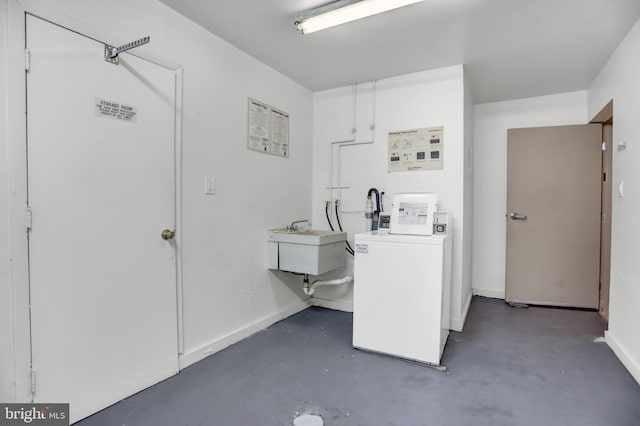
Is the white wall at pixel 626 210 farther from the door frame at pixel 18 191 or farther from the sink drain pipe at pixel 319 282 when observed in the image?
the door frame at pixel 18 191

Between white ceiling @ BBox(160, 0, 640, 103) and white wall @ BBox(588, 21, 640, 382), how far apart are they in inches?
8.8

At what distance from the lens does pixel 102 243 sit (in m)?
1.77

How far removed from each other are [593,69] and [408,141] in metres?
1.82

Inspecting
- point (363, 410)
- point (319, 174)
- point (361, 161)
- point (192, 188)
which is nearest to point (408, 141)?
point (361, 161)

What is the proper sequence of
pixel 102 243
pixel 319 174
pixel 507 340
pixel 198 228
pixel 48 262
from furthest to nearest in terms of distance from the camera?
pixel 319 174 → pixel 507 340 → pixel 198 228 → pixel 102 243 → pixel 48 262

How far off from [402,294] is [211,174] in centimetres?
166

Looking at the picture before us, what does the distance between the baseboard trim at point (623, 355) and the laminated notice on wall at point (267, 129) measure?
3.07 metres

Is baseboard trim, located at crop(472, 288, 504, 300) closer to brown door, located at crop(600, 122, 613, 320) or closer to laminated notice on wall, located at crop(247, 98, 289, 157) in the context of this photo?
brown door, located at crop(600, 122, 613, 320)

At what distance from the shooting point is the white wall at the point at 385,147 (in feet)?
9.78

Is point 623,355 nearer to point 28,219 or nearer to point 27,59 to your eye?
point 28,219

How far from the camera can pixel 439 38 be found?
8.09ft

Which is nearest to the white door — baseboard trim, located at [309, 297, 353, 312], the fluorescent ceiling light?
the fluorescent ceiling light

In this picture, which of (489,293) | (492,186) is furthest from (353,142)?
(489,293)

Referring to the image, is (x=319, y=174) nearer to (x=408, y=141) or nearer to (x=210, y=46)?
(x=408, y=141)
